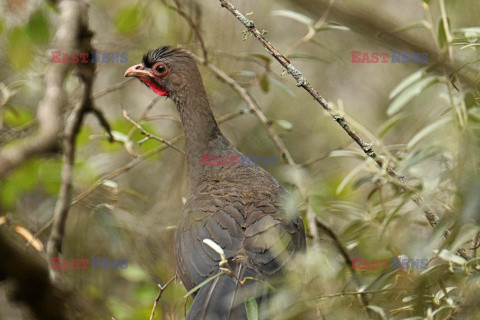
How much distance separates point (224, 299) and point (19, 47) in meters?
1.69

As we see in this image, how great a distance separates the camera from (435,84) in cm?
195

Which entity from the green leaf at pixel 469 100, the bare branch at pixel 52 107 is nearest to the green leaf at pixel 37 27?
the bare branch at pixel 52 107

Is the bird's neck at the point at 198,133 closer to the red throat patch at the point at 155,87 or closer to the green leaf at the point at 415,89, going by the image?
the red throat patch at the point at 155,87

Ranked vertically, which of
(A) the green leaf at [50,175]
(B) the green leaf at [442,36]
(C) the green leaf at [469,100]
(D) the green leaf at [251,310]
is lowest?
(A) the green leaf at [50,175]

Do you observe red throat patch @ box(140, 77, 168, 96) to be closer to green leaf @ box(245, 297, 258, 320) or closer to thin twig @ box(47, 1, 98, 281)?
thin twig @ box(47, 1, 98, 281)

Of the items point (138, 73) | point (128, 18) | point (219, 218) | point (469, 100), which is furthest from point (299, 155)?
point (469, 100)

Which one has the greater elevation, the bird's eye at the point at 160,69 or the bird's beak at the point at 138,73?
the bird's eye at the point at 160,69

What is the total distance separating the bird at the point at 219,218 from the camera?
2508 millimetres

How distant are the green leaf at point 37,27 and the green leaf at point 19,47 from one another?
0.30ft

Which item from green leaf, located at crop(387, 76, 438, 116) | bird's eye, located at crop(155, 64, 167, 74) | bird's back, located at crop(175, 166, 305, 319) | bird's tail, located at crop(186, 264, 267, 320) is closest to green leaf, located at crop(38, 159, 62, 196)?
bird's back, located at crop(175, 166, 305, 319)

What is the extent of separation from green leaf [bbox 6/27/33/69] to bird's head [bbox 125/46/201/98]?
0.68m

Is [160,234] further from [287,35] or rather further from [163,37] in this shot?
[287,35]

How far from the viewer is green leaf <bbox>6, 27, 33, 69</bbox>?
113 inches

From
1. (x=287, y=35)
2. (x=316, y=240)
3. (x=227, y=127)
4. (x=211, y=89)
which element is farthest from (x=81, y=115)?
(x=287, y=35)
